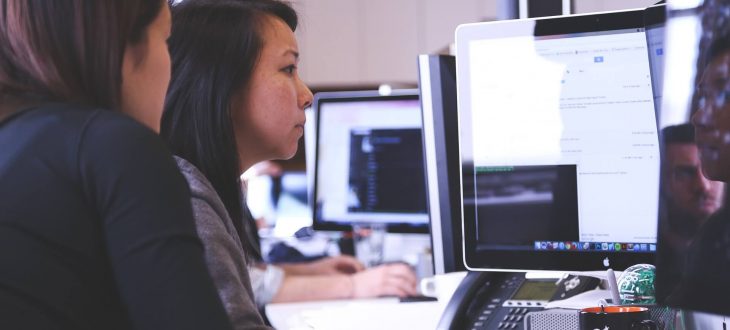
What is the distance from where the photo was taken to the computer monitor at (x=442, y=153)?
4.73 feet

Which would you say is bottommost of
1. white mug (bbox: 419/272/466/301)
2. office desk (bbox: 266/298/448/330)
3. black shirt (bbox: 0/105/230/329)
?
office desk (bbox: 266/298/448/330)

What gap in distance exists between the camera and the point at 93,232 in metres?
0.68

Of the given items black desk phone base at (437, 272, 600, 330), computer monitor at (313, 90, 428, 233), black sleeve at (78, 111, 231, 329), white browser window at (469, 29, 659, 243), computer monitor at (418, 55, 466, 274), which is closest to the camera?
black sleeve at (78, 111, 231, 329)

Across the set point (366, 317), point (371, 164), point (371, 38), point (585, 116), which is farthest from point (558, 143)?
point (371, 38)

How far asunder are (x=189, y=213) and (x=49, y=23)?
196mm

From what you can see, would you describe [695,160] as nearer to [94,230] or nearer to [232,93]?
[94,230]

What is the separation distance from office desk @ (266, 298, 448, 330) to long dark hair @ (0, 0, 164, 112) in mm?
852

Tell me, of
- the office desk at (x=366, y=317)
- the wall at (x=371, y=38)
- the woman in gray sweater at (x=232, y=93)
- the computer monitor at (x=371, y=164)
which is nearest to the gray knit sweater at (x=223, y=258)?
the woman in gray sweater at (x=232, y=93)

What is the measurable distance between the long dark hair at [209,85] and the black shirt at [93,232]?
2.14 feet

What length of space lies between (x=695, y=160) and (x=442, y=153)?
715 mm

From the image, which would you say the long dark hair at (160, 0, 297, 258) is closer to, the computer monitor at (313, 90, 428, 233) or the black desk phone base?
the black desk phone base

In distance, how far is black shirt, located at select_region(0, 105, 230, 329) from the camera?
2.20 ft

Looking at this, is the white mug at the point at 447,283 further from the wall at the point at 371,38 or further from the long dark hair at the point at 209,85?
the wall at the point at 371,38

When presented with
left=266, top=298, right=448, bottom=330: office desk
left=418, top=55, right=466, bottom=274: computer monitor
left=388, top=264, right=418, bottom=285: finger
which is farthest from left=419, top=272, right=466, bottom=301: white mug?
left=388, top=264, right=418, bottom=285: finger
